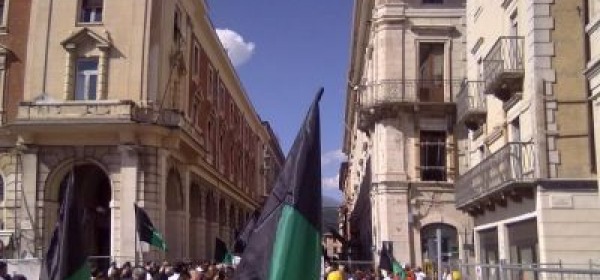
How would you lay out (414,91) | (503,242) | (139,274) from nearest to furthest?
(139,274)
(503,242)
(414,91)

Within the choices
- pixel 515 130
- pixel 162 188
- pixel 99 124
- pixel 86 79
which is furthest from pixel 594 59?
pixel 86 79

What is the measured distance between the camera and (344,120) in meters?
78.6

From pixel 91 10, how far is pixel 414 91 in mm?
14840

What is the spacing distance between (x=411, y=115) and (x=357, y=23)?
17.5 m

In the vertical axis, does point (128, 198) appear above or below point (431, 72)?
below

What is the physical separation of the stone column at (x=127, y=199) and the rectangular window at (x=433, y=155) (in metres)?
12.2

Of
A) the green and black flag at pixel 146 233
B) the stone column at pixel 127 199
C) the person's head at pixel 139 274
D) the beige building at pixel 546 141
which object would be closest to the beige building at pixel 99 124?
the stone column at pixel 127 199

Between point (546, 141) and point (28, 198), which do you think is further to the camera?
point (28, 198)

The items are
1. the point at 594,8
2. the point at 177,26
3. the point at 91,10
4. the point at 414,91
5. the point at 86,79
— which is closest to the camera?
the point at 594,8

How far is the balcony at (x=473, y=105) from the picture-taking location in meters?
24.0

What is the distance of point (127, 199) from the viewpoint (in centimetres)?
3344

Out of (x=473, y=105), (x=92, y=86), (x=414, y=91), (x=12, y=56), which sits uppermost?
(x=12, y=56)

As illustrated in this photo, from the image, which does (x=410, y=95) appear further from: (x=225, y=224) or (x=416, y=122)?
(x=225, y=224)

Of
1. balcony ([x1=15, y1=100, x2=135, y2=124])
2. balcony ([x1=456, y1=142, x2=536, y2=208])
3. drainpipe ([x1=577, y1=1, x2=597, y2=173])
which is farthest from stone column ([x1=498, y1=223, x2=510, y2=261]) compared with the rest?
balcony ([x1=15, y1=100, x2=135, y2=124])
